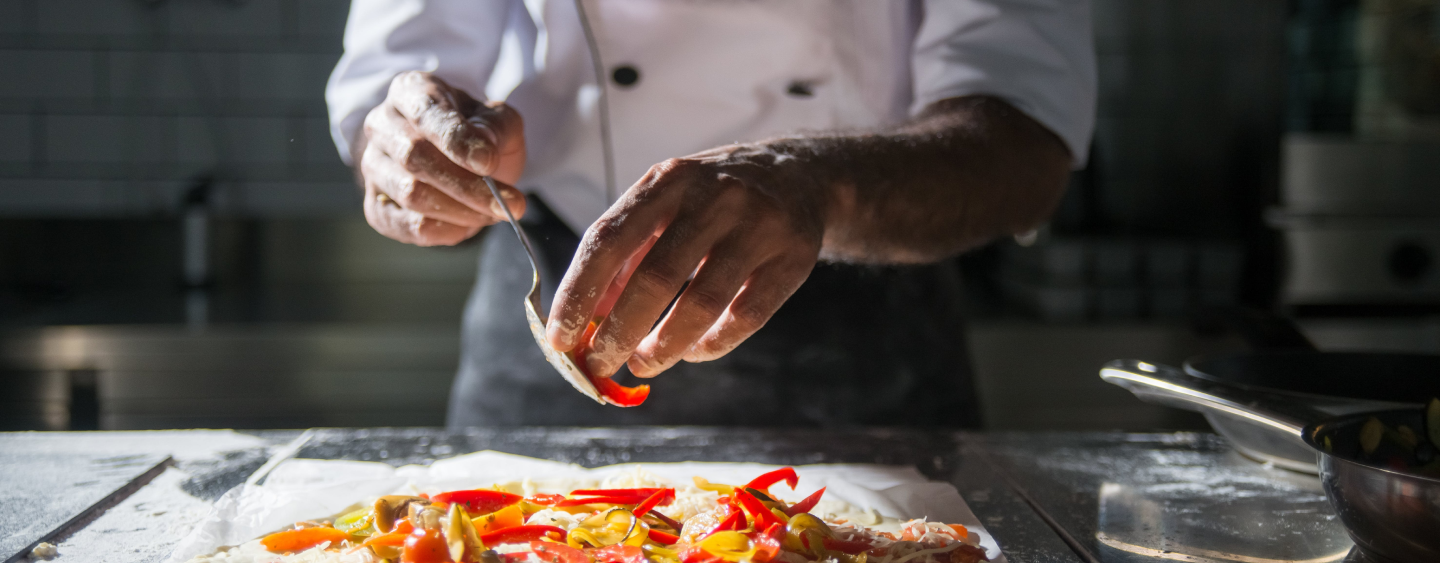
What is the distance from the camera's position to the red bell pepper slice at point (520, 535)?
66 cm

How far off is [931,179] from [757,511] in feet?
1.13

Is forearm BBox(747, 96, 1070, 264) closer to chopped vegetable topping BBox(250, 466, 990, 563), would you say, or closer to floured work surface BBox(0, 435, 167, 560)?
chopped vegetable topping BBox(250, 466, 990, 563)

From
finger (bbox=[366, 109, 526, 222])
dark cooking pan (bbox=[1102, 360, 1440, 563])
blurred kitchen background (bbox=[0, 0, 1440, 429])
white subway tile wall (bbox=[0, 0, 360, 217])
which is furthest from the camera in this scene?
white subway tile wall (bbox=[0, 0, 360, 217])

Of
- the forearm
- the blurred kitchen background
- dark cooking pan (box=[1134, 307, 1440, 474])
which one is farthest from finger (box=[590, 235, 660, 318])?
the blurred kitchen background

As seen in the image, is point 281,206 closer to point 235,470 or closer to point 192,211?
point 192,211

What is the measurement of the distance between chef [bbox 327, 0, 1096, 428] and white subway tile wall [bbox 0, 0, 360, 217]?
1.32 m

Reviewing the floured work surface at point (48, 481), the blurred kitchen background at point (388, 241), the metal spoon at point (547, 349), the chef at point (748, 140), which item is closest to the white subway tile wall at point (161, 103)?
the blurred kitchen background at point (388, 241)

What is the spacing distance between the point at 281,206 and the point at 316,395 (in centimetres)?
65

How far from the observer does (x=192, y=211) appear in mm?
2223

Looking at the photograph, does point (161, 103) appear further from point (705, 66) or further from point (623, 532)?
point (623, 532)

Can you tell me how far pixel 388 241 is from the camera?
2.32 meters

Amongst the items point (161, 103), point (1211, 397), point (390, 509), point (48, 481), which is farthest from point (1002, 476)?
point (161, 103)

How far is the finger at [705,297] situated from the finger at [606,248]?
0.04 metres

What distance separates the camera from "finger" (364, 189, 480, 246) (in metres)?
0.84
